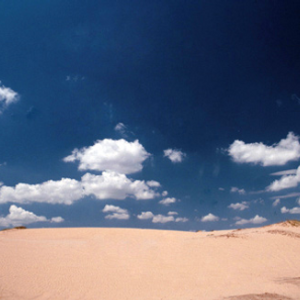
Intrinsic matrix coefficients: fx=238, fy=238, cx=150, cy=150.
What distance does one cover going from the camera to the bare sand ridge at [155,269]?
931 cm

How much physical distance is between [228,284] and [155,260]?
4322 mm

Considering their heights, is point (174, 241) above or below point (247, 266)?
above

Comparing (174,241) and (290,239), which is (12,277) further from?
(290,239)

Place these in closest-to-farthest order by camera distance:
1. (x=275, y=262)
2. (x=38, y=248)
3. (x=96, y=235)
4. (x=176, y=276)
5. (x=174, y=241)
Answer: (x=176, y=276) < (x=275, y=262) < (x=38, y=248) < (x=174, y=241) < (x=96, y=235)

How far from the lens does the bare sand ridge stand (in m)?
9.31

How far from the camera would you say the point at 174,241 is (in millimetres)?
17703

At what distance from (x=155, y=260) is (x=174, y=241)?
4647mm

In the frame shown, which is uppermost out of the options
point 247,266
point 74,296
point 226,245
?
point 226,245

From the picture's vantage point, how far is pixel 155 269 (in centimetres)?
1201

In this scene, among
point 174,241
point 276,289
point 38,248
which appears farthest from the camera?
point 174,241

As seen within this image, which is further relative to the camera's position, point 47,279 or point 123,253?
point 123,253

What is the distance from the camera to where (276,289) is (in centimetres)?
980

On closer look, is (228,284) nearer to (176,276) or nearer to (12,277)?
(176,276)

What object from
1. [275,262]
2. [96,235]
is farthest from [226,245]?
[96,235]
